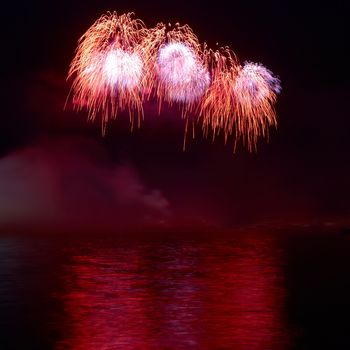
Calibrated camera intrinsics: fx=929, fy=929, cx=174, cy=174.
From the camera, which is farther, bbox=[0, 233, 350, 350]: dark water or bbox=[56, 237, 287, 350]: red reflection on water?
bbox=[0, 233, 350, 350]: dark water

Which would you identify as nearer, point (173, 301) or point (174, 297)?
point (173, 301)

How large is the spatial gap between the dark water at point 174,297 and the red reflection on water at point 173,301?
2cm

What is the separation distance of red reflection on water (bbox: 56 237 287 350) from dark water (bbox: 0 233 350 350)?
0.02 meters

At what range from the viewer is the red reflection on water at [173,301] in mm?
14214

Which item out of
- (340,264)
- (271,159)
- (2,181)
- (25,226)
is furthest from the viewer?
(271,159)

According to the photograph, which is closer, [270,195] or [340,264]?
[340,264]

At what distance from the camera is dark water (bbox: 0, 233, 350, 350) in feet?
47.1

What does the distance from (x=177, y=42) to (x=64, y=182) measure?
2160cm

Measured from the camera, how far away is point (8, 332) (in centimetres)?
1495

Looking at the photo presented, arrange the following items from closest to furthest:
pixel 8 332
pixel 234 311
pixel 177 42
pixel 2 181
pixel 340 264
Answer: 1. pixel 8 332
2. pixel 234 311
3. pixel 340 264
4. pixel 177 42
5. pixel 2 181

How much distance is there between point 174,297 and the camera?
19078 mm

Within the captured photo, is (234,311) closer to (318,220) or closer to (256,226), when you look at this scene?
(256,226)

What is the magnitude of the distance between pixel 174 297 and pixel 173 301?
2.05 ft

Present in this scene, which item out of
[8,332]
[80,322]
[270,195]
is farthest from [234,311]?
[270,195]
